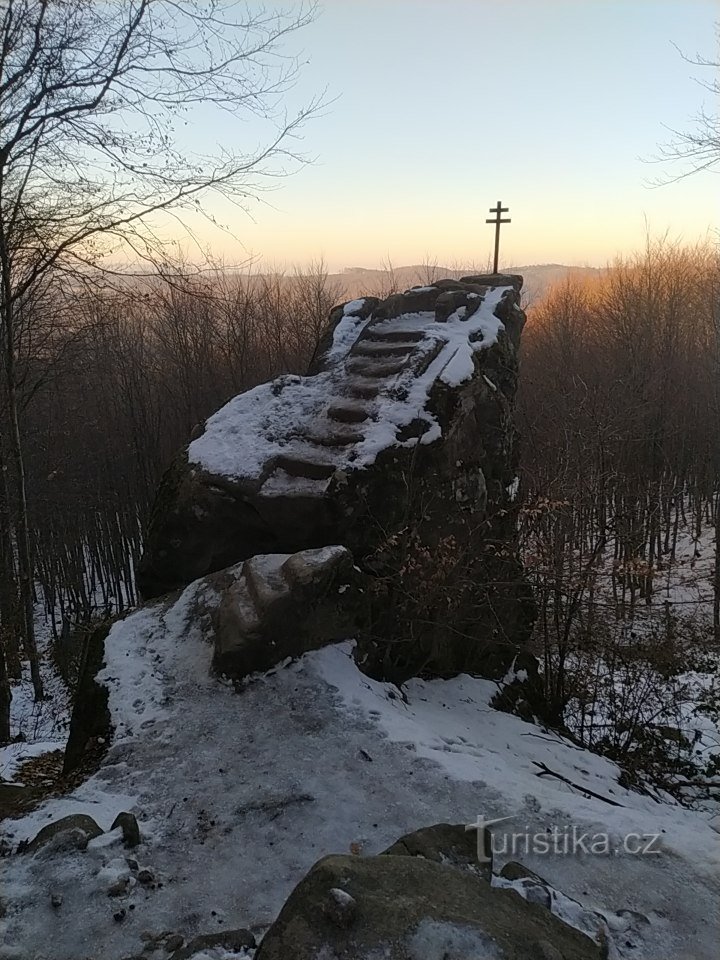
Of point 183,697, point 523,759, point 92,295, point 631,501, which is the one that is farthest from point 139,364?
point 523,759

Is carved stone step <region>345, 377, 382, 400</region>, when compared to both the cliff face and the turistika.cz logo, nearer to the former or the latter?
the cliff face

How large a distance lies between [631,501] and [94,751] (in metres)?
11.6

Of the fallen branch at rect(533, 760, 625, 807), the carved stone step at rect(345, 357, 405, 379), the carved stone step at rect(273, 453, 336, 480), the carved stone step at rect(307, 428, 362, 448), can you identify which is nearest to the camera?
the fallen branch at rect(533, 760, 625, 807)

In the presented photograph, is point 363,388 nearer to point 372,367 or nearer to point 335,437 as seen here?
point 372,367

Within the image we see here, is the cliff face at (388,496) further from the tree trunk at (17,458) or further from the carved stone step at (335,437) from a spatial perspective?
the tree trunk at (17,458)

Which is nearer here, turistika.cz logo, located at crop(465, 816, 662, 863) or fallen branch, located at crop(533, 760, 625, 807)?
turistika.cz logo, located at crop(465, 816, 662, 863)

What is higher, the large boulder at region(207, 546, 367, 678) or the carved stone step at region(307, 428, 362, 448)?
the carved stone step at region(307, 428, 362, 448)

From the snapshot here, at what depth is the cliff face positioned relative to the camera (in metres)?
6.09

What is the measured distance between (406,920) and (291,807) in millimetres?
1626

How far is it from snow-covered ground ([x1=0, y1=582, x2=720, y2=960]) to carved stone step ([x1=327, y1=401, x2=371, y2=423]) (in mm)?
3077

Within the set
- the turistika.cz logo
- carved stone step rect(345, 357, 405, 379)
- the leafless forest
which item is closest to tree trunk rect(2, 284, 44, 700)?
the leafless forest

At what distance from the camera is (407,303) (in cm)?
945

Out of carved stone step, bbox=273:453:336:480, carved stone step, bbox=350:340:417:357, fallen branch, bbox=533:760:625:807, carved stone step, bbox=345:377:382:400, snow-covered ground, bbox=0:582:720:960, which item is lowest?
fallen branch, bbox=533:760:625:807

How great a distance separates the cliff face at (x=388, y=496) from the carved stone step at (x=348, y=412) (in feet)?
0.05
